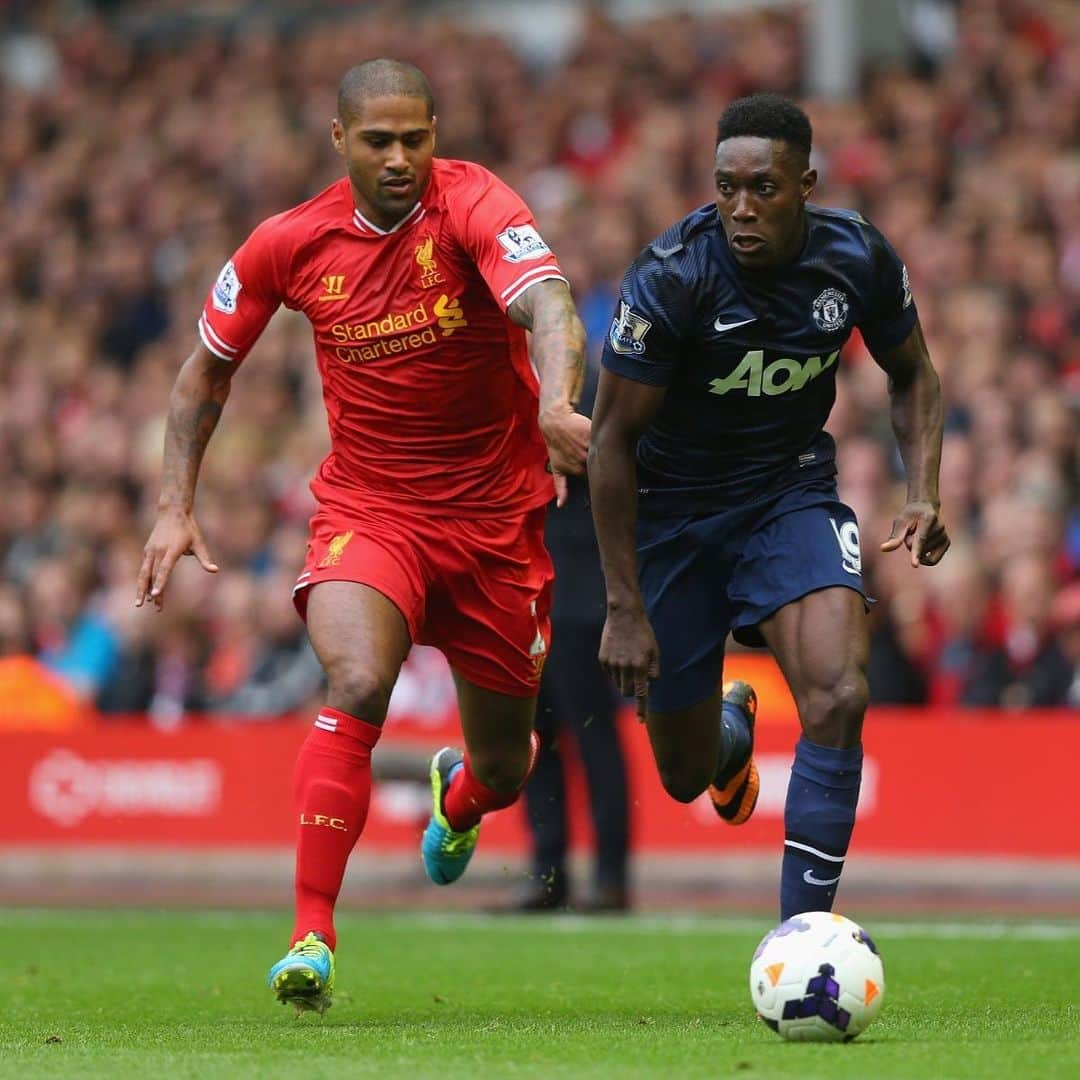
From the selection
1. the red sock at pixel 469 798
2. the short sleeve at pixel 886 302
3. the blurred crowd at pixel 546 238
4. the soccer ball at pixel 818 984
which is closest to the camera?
the soccer ball at pixel 818 984

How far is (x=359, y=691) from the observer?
7.38 meters

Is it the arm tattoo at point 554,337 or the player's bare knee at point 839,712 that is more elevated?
the arm tattoo at point 554,337

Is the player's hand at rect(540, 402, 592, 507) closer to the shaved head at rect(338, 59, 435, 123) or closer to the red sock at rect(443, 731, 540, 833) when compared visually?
the shaved head at rect(338, 59, 435, 123)

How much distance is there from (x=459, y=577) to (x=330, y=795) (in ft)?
3.56

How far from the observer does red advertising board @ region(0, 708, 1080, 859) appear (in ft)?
42.7

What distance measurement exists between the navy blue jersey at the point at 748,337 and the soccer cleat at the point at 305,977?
1942 millimetres

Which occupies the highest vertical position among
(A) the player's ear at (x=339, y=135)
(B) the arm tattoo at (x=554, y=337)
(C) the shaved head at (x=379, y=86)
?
(C) the shaved head at (x=379, y=86)

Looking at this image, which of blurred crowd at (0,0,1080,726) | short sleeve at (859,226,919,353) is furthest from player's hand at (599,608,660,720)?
blurred crowd at (0,0,1080,726)

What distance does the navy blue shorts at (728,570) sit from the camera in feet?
24.5

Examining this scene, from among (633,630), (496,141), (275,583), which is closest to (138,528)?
(275,583)

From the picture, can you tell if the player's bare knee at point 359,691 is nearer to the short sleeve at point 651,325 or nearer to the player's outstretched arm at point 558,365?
the player's outstretched arm at point 558,365

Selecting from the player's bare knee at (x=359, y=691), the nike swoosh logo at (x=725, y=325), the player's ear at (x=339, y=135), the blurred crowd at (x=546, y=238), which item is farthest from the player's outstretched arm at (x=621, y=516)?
the blurred crowd at (x=546, y=238)

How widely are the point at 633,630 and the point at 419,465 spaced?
3.53ft

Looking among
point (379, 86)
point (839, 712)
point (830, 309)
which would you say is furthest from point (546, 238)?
point (839, 712)
